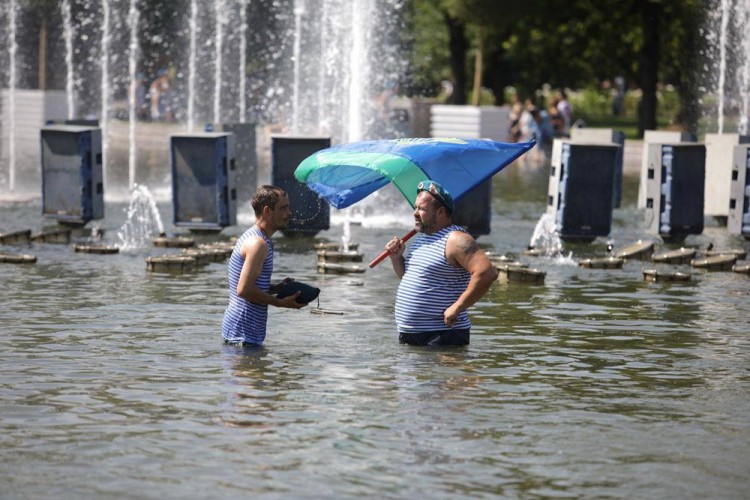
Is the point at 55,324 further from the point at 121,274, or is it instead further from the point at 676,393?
the point at 676,393

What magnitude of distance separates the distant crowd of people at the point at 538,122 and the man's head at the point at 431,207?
92.8 feet

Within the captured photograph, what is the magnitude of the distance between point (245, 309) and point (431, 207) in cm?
147

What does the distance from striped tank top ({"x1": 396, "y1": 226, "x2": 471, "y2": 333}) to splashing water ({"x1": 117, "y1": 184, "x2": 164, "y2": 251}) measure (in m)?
7.65

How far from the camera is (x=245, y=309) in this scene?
38.7ft

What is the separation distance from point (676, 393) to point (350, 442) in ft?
8.52

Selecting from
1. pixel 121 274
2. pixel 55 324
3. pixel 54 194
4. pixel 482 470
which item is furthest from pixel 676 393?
pixel 54 194

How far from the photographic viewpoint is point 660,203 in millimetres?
20375

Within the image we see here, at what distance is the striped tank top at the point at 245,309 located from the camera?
11547 mm

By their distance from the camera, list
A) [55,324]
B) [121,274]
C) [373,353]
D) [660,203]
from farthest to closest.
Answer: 1. [660,203]
2. [121,274]
3. [55,324]
4. [373,353]

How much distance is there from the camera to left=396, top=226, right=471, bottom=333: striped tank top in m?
11.6

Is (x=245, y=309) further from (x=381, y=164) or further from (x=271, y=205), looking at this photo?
(x=381, y=164)

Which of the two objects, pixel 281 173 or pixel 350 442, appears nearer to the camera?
pixel 350 442

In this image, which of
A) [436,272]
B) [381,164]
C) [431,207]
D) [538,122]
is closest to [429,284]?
[436,272]

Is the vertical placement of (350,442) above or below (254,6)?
below
